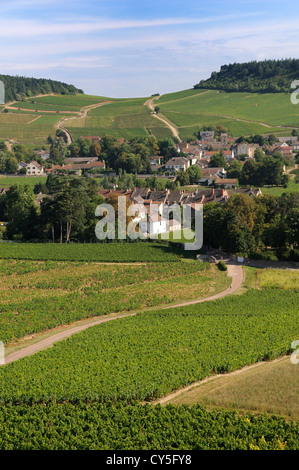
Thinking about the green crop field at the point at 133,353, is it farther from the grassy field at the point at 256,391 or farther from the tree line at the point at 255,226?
the tree line at the point at 255,226

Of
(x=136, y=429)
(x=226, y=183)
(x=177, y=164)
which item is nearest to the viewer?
(x=136, y=429)

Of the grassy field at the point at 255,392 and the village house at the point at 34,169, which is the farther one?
the village house at the point at 34,169

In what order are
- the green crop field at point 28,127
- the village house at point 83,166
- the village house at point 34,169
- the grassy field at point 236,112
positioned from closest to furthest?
the village house at point 83,166 → the village house at point 34,169 → the green crop field at point 28,127 → the grassy field at point 236,112

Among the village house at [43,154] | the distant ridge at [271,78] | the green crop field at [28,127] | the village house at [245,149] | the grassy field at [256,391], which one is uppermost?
the distant ridge at [271,78]

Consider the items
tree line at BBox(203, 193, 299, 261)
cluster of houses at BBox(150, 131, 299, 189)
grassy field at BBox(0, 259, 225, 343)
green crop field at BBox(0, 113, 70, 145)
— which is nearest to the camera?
grassy field at BBox(0, 259, 225, 343)

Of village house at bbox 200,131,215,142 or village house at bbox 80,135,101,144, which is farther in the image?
village house at bbox 200,131,215,142

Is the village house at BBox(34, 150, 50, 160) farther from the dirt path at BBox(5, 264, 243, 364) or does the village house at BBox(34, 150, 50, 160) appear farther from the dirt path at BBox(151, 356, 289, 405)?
the dirt path at BBox(151, 356, 289, 405)

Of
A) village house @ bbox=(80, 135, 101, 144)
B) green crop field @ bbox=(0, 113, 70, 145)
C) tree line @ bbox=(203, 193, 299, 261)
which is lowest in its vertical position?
tree line @ bbox=(203, 193, 299, 261)

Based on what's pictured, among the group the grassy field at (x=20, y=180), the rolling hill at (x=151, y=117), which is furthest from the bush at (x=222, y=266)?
the rolling hill at (x=151, y=117)

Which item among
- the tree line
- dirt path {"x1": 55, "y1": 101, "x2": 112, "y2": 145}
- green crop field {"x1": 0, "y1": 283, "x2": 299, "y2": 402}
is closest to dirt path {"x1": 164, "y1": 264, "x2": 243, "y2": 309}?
green crop field {"x1": 0, "y1": 283, "x2": 299, "y2": 402}

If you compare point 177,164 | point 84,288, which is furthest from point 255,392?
point 177,164

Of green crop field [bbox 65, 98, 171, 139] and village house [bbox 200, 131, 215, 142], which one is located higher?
green crop field [bbox 65, 98, 171, 139]

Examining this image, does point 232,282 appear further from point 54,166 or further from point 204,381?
point 54,166
